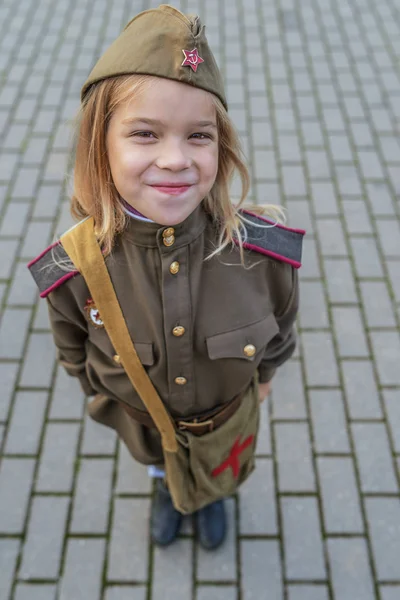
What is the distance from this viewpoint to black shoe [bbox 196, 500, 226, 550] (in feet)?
8.27

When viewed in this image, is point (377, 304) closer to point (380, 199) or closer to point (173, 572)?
point (380, 199)

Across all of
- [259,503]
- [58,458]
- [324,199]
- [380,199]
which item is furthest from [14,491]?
[380,199]

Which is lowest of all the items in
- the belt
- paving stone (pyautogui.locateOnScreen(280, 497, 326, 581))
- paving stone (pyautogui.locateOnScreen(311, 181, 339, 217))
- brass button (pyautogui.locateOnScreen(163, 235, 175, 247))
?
paving stone (pyautogui.locateOnScreen(280, 497, 326, 581))

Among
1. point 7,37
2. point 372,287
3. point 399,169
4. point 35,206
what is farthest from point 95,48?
point 372,287

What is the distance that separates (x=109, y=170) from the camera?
1.55 meters

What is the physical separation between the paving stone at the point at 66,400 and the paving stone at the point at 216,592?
40.0 inches

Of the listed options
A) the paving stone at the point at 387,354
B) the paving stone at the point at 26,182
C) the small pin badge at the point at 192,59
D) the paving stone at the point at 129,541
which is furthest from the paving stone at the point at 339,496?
the paving stone at the point at 26,182

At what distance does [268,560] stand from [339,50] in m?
4.57

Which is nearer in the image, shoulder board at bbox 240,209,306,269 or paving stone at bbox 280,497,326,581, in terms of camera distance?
shoulder board at bbox 240,209,306,269

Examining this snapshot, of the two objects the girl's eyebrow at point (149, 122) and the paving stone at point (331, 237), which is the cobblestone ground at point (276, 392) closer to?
the paving stone at point (331, 237)

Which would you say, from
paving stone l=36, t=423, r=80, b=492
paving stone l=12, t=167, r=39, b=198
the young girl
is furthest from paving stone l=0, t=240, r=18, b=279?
the young girl

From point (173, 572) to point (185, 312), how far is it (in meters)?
1.39

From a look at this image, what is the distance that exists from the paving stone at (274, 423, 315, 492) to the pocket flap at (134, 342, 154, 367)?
4.29ft

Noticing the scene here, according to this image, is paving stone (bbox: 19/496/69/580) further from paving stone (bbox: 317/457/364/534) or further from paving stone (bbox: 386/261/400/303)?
paving stone (bbox: 386/261/400/303)
